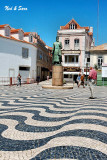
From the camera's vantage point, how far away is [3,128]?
3240 millimetres

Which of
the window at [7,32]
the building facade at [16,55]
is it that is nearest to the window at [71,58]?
the building facade at [16,55]

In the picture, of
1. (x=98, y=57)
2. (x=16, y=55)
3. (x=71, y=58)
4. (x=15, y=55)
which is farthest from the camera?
(x=71, y=58)

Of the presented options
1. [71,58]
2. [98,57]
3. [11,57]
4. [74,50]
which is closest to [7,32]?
[11,57]

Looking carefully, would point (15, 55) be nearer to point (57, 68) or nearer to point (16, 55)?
point (16, 55)

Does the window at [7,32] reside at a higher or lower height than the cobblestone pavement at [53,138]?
higher

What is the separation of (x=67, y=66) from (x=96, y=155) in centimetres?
3017

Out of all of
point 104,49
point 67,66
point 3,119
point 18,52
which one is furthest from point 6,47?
point 3,119

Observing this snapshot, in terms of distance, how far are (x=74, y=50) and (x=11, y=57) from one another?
12.5 meters

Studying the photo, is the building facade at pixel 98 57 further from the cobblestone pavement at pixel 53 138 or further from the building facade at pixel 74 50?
the cobblestone pavement at pixel 53 138

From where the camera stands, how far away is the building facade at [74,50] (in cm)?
3163

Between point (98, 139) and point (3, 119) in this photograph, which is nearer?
point (98, 139)

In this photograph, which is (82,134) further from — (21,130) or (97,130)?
(21,130)

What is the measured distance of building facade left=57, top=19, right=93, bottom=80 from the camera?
104 feet

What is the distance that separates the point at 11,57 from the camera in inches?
976
